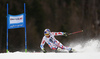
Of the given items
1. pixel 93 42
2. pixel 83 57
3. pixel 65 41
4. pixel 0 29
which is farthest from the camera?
pixel 0 29

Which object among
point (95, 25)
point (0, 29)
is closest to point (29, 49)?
point (0, 29)

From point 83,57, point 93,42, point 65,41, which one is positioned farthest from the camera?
point 65,41

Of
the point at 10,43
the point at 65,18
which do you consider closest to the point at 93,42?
the point at 65,18

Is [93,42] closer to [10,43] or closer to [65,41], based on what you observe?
[65,41]

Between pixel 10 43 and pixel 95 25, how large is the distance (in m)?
5.39

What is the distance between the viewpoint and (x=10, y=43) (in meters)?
11.9

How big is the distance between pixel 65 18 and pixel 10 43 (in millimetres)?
A: 3847

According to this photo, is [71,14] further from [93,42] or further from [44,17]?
[93,42]

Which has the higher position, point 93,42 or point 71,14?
point 71,14

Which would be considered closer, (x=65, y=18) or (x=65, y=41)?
(x=65, y=41)

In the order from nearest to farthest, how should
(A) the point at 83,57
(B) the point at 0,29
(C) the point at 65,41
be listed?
(A) the point at 83,57 → (C) the point at 65,41 → (B) the point at 0,29

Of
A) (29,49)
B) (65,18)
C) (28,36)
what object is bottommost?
(29,49)

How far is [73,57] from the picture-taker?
3850 mm

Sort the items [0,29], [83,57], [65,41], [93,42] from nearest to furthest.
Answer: [83,57] → [93,42] → [65,41] → [0,29]
